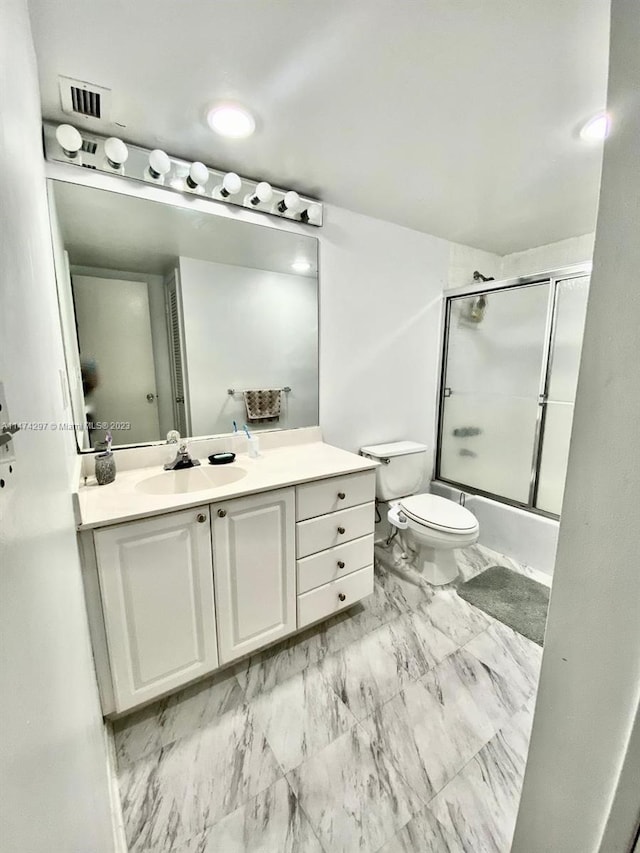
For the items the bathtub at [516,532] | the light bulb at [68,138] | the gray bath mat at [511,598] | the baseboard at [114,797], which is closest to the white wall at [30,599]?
the baseboard at [114,797]

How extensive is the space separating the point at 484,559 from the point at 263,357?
6.25 feet

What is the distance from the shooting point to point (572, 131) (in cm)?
129

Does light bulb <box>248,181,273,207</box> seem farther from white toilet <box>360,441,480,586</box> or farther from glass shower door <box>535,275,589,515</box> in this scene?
glass shower door <box>535,275,589,515</box>

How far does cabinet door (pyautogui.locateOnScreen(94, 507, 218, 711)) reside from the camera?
107cm

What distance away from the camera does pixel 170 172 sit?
4.69 feet

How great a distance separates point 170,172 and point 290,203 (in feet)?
1.78

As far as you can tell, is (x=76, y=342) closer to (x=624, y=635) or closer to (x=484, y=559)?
(x=624, y=635)

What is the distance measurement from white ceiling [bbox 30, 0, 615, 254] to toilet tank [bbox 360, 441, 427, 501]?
1.43 m

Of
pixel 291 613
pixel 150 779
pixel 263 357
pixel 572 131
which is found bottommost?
pixel 150 779

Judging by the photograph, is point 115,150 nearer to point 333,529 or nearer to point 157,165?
point 157,165

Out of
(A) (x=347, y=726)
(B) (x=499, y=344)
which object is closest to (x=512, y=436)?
(B) (x=499, y=344)

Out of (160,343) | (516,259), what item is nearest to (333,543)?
(160,343)

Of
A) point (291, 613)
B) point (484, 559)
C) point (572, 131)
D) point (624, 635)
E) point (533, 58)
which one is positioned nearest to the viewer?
point (624, 635)

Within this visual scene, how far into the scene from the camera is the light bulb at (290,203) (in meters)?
1.66
